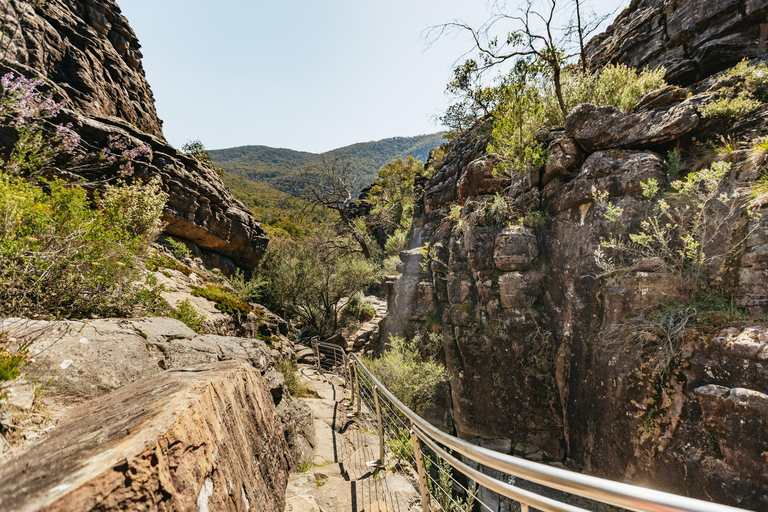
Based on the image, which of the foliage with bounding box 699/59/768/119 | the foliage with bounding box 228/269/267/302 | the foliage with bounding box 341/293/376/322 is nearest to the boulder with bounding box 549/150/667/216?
the foliage with bounding box 699/59/768/119

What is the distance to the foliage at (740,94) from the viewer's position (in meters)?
5.88

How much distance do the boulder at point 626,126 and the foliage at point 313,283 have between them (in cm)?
1114

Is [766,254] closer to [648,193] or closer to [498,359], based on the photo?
[648,193]

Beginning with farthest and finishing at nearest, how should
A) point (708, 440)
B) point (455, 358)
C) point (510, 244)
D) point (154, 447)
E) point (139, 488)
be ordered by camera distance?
point (455, 358) < point (510, 244) < point (708, 440) < point (154, 447) < point (139, 488)

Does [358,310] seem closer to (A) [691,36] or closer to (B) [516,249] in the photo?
(B) [516,249]

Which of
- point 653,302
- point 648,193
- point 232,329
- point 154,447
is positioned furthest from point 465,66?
point 154,447

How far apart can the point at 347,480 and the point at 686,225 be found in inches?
292

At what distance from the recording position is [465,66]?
11.7 metres

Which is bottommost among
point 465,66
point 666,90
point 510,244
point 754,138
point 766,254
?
→ point 766,254

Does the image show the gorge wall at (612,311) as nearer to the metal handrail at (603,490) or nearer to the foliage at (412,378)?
the foliage at (412,378)

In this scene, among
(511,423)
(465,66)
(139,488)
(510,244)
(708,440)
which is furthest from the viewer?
(465,66)

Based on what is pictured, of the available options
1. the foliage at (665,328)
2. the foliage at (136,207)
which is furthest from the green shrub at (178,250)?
the foliage at (665,328)

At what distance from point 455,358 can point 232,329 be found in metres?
6.58

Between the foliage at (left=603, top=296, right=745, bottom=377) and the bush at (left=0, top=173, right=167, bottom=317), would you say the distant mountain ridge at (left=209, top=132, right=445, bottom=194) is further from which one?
the bush at (left=0, top=173, right=167, bottom=317)
